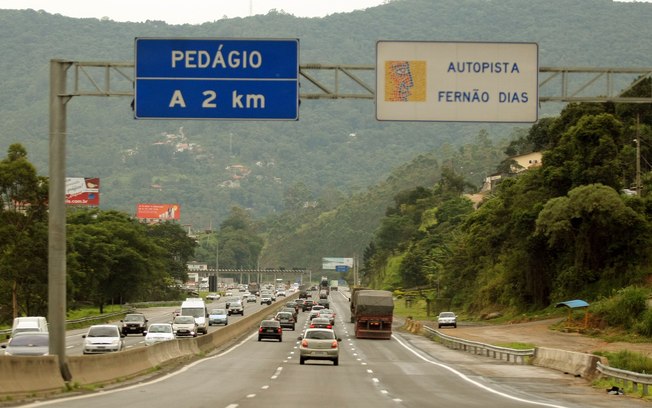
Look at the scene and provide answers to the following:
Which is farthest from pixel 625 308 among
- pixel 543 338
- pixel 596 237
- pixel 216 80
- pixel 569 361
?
pixel 216 80

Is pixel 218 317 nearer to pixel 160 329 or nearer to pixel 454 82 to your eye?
pixel 160 329

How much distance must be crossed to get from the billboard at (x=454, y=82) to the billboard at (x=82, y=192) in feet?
456

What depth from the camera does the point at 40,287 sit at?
8450cm

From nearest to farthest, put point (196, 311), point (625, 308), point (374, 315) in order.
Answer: point (625, 308), point (374, 315), point (196, 311)

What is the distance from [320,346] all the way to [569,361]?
992cm

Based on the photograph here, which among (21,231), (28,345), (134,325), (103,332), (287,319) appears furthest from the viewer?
(21,231)

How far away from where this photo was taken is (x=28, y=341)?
1507 inches

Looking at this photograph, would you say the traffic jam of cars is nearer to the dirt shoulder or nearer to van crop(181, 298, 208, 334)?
van crop(181, 298, 208, 334)

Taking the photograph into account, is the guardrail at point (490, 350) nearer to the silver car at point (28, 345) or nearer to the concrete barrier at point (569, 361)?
the concrete barrier at point (569, 361)

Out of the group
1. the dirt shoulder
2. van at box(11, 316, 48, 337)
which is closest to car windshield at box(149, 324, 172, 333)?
van at box(11, 316, 48, 337)

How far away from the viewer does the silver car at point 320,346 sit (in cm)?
4294

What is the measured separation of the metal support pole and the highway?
1.81 metres

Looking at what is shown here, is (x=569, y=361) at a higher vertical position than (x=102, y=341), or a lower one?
lower

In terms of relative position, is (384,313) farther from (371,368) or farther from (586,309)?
(371,368)
